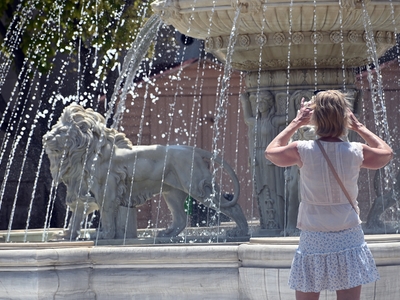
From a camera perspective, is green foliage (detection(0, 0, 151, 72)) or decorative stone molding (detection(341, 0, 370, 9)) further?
green foliage (detection(0, 0, 151, 72))

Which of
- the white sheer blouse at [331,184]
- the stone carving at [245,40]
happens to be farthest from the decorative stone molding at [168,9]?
the white sheer blouse at [331,184]

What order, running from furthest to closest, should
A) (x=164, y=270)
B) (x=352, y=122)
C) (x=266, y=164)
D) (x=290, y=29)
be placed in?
(x=266, y=164), (x=290, y=29), (x=164, y=270), (x=352, y=122)

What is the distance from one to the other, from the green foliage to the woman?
13247 millimetres

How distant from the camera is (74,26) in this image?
18.3m

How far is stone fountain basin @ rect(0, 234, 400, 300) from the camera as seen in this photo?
599cm

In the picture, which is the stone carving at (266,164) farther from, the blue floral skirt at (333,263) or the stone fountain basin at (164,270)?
the blue floral skirt at (333,263)

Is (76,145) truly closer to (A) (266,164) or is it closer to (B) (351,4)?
A: (A) (266,164)

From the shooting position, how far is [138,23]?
1850 cm

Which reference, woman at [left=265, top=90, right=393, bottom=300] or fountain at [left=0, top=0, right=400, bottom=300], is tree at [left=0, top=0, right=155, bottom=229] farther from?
woman at [left=265, top=90, right=393, bottom=300]

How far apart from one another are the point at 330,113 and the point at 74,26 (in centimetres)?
1358

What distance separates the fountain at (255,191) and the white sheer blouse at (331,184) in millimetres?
877

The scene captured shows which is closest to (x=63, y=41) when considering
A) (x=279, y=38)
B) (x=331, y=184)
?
(x=279, y=38)

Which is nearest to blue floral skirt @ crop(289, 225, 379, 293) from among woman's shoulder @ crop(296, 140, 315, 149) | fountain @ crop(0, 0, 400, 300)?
woman's shoulder @ crop(296, 140, 315, 149)

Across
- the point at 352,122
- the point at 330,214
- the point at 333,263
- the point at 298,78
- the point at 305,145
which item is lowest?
the point at 333,263
